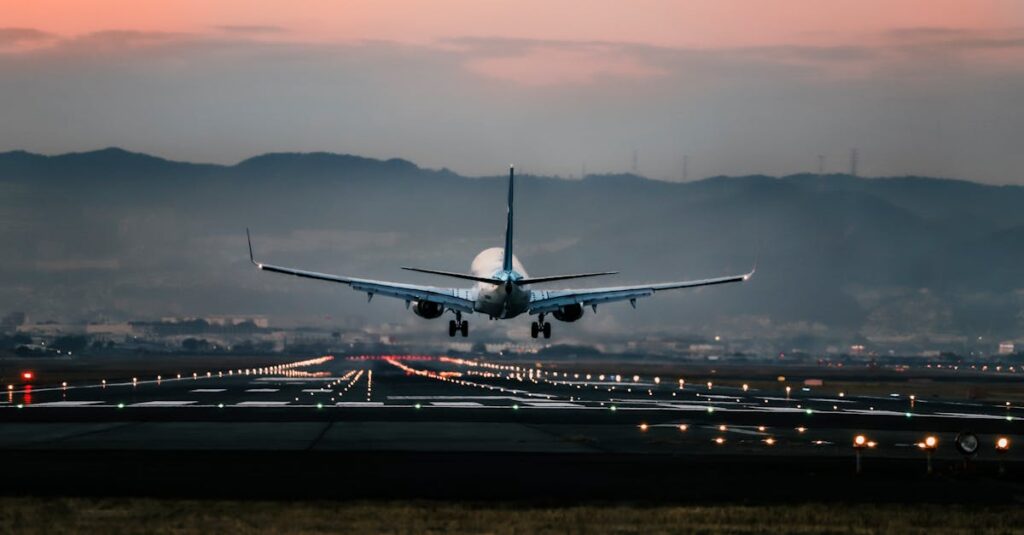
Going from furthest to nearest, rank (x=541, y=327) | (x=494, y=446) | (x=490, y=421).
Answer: (x=541, y=327) → (x=490, y=421) → (x=494, y=446)

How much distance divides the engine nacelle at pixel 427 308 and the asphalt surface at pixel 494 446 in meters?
18.3

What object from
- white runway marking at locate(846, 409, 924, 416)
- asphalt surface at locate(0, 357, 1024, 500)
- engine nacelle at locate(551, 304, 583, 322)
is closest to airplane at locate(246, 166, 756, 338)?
engine nacelle at locate(551, 304, 583, 322)

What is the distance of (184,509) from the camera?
28578 millimetres

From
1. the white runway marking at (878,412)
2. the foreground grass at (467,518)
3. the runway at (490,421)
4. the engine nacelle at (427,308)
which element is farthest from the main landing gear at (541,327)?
the foreground grass at (467,518)

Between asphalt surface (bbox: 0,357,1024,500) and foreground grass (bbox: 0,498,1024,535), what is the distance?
205 cm

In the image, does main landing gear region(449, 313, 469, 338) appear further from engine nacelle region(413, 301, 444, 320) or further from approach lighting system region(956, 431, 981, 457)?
approach lighting system region(956, 431, 981, 457)

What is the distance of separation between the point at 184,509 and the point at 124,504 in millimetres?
1497

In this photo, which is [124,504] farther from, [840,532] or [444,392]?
[444,392]

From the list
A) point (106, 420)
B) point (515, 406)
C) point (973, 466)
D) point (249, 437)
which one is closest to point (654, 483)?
point (973, 466)

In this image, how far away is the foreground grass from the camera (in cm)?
2653

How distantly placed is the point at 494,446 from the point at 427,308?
53.6 metres

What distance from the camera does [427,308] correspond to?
98000 mm

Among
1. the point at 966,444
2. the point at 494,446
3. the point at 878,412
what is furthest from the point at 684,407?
the point at 966,444

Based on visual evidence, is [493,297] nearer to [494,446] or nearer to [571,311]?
[571,311]
